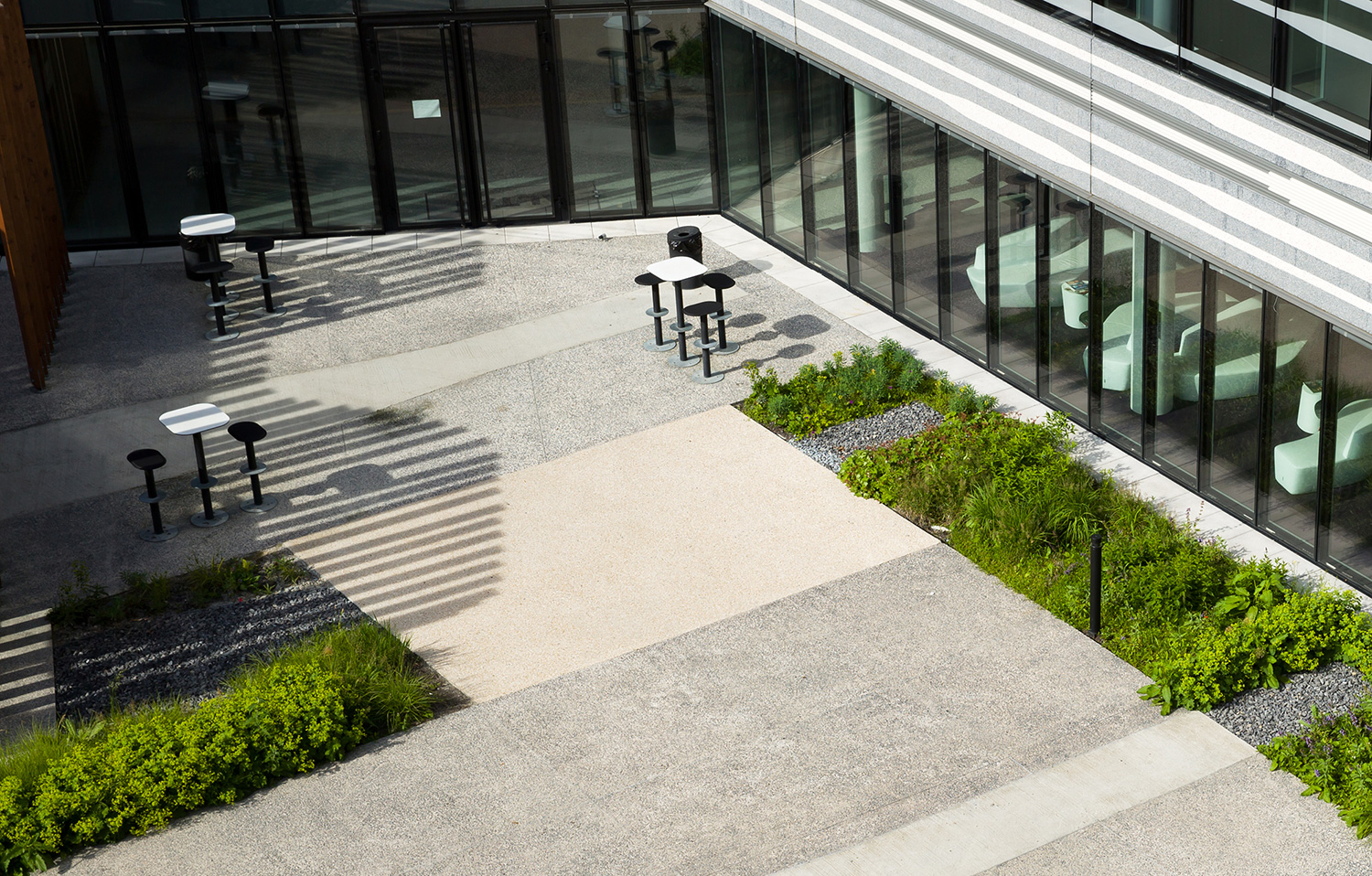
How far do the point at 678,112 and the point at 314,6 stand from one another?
476 cm

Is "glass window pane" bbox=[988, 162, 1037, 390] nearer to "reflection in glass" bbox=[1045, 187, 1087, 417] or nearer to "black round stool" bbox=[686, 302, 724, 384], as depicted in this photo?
"reflection in glass" bbox=[1045, 187, 1087, 417]

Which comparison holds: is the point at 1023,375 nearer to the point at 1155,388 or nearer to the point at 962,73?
the point at 1155,388

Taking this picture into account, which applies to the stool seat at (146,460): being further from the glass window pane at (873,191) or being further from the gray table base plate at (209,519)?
the glass window pane at (873,191)

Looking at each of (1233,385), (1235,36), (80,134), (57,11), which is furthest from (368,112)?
(1233,385)

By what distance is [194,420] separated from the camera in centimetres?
1518

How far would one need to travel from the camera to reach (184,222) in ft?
63.4

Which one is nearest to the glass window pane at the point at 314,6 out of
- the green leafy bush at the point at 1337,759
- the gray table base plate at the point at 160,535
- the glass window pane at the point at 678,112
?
the glass window pane at the point at 678,112

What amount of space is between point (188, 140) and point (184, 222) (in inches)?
74.0

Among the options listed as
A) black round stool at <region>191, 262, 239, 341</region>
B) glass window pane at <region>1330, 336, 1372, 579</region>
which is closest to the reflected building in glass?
glass window pane at <region>1330, 336, 1372, 579</region>

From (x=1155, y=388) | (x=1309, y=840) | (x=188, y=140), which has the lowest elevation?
(x=1309, y=840)

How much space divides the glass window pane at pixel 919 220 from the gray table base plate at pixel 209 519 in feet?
25.1

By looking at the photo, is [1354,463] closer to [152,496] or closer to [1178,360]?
[1178,360]

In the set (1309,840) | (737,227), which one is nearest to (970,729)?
(1309,840)

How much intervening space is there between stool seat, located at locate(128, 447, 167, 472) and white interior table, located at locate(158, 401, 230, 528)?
1.09 feet
